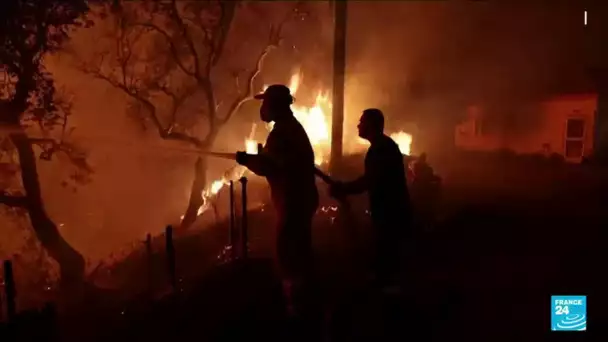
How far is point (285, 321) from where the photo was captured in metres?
5.11

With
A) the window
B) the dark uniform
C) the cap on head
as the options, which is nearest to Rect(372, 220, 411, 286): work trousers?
the dark uniform

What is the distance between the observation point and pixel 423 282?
634 cm

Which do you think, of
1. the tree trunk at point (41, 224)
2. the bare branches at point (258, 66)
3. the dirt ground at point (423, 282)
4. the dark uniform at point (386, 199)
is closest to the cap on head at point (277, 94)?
the dark uniform at point (386, 199)

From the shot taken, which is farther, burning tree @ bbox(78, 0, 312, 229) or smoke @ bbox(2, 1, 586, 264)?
smoke @ bbox(2, 1, 586, 264)

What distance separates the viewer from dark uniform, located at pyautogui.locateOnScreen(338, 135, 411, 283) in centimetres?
500

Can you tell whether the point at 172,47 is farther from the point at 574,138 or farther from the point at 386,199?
the point at 574,138

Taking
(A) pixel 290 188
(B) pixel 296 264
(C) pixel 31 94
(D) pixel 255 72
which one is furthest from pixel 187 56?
(B) pixel 296 264

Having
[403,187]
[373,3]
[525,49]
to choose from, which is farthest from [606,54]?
[403,187]

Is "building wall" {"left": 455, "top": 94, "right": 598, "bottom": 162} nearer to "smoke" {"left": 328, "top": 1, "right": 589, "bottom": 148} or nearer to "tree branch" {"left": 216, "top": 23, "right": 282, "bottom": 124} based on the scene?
"smoke" {"left": 328, "top": 1, "right": 589, "bottom": 148}

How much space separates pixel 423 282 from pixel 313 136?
970 centimetres

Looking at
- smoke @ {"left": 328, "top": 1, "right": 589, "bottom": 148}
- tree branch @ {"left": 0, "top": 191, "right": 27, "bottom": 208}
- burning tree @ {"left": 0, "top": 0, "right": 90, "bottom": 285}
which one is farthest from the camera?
smoke @ {"left": 328, "top": 1, "right": 589, "bottom": 148}

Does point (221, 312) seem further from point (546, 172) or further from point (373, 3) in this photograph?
point (373, 3)

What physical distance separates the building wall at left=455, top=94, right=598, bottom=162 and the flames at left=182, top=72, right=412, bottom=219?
231 centimetres

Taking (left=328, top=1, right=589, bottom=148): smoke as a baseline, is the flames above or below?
below
